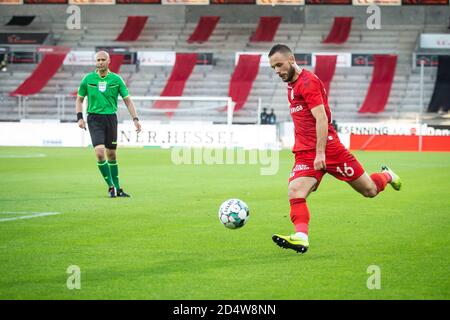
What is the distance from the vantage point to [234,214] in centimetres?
984

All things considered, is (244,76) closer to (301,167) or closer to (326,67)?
(326,67)

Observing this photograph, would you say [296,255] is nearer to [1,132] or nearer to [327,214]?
[327,214]

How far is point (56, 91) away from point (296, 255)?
37.1 m

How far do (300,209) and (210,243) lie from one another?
116 cm

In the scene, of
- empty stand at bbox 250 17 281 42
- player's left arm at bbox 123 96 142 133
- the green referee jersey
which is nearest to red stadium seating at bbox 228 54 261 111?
empty stand at bbox 250 17 281 42

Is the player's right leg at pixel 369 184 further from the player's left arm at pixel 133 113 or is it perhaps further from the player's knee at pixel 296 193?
the player's left arm at pixel 133 113

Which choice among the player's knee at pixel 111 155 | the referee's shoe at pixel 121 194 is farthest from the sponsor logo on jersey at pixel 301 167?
the player's knee at pixel 111 155

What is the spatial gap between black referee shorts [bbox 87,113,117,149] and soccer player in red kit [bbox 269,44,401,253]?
6460mm

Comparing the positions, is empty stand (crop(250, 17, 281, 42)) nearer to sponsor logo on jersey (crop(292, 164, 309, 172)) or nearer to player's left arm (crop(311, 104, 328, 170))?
sponsor logo on jersey (crop(292, 164, 309, 172))

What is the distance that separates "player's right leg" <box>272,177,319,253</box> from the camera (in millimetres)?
8672

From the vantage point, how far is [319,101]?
8.86 metres

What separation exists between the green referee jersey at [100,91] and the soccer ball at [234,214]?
5766 mm

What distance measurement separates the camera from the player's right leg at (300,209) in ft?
28.5
